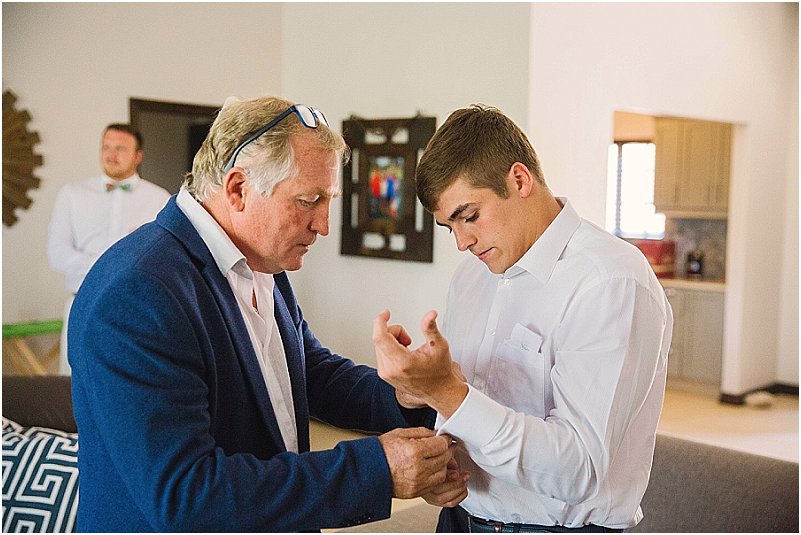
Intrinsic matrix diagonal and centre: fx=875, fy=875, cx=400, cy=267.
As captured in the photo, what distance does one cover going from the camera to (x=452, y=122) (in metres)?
1.77

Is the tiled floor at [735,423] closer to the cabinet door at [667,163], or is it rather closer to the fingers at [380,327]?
the cabinet door at [667,163]

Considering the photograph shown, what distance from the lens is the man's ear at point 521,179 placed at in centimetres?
176

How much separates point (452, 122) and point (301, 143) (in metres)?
0.34

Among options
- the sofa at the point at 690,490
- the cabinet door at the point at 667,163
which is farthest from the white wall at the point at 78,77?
the cabinet door at the point at 667,163

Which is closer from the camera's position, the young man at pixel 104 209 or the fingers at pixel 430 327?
the fingers at pixel 430 327

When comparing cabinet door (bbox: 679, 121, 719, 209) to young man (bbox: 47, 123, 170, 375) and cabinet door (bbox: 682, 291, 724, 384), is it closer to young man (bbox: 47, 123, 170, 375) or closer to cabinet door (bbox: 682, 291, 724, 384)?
cabinet door (bbox: 682, 291, 724, 384)

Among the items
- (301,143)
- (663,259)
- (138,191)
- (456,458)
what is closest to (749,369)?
(663,259)

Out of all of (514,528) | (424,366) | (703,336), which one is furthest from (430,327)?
(703,336)

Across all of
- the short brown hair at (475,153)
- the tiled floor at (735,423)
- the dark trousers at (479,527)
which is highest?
the short brown hair at (475,153)

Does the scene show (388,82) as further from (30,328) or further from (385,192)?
(30,328)

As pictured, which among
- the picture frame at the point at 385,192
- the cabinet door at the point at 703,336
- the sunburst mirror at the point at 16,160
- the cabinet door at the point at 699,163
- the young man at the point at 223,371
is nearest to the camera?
the young man at the point at 223,371

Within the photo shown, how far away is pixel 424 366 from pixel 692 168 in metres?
7.56

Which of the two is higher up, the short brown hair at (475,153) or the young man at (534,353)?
the short brown hair at (475,153)

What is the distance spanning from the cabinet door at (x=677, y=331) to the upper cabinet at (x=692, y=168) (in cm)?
91
